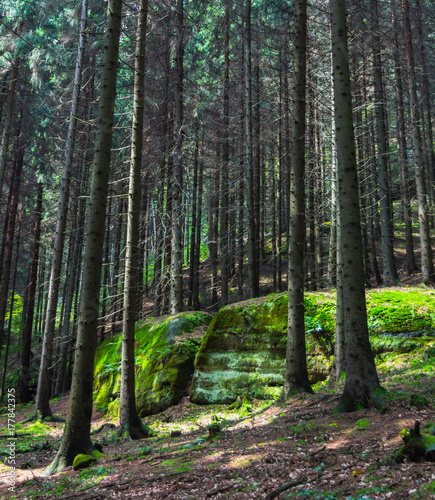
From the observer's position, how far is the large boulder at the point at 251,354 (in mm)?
9453

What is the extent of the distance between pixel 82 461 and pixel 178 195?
10127 mm

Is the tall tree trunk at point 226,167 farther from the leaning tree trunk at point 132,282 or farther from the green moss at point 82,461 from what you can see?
the green moss at point 82,461

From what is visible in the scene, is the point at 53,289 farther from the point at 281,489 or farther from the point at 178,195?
the point at 281,489

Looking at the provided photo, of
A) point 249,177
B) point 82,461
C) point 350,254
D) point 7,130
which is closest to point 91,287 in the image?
point 82,461

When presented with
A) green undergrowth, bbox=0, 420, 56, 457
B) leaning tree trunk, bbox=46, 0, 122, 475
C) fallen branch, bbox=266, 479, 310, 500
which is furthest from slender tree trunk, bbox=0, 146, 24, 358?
fallen branch, bbox=266, 479, 310, 500

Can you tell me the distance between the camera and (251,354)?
10055mm

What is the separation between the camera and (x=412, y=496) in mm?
2631

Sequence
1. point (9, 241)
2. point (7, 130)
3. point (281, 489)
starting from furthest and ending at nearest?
point (9, 241)
point (7, 130)
point (281, 489)

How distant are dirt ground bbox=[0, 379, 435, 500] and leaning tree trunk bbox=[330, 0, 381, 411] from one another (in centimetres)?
39

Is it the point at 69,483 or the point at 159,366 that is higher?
the point at 159,366

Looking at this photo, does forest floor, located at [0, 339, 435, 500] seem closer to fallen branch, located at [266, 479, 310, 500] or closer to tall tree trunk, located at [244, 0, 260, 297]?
fallen branch, located at [266, 479, 310, 500]

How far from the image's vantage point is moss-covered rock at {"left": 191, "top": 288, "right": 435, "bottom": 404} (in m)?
8.96

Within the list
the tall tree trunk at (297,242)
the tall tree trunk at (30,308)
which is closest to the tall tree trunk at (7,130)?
the tall tree trunk at (30,308)

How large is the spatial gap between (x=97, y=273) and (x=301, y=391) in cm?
478
